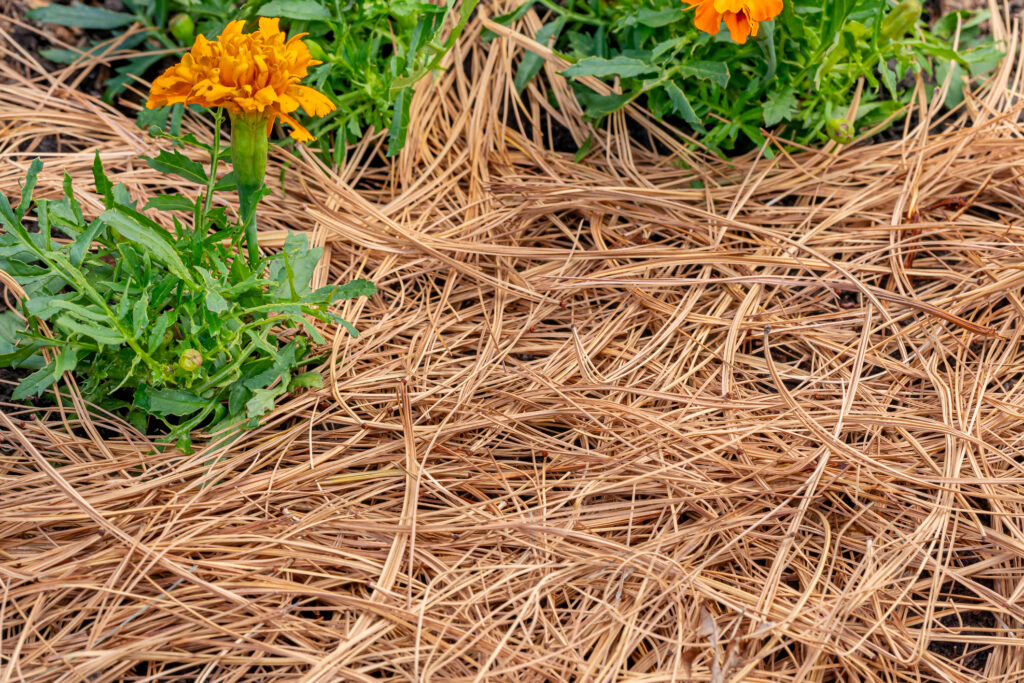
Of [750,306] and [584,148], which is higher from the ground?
[584,148]

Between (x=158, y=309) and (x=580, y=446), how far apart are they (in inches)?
31.6

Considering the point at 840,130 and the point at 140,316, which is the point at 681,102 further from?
the point at 140,316

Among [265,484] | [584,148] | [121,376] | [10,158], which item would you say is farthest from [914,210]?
[10,158]

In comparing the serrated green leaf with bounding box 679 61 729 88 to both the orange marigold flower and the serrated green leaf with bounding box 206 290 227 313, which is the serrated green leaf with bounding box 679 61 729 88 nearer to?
the orange marigold flower

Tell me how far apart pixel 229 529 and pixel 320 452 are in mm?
210

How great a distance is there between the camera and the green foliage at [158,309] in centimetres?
123

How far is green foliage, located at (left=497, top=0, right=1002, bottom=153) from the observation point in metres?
1.65

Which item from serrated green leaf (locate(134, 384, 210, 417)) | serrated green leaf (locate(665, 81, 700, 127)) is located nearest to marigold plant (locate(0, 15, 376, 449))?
serrated green leaf (locate(134, 384, 210, 417))

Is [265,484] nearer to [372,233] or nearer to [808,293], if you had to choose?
[372,233]

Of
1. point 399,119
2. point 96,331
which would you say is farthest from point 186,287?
point 399,119

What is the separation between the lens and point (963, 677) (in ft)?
4.13

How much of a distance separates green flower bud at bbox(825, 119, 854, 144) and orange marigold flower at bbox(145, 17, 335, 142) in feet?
3.85

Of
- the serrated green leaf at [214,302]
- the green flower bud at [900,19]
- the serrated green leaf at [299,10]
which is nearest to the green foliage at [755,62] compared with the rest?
the green flower bud at [900,19]

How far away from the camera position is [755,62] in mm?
1780
